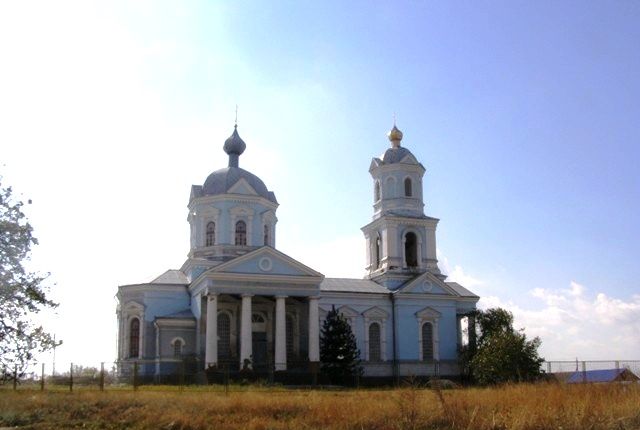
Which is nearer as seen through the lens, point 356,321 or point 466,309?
point 356,321

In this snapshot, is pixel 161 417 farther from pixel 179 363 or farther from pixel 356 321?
pixel 356 321

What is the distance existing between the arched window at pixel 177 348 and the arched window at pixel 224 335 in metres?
2.30

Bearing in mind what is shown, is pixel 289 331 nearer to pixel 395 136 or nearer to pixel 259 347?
pixel 259 347

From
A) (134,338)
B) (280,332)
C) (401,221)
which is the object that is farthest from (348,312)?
(134,338)

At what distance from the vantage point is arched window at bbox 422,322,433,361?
4744 centimetres

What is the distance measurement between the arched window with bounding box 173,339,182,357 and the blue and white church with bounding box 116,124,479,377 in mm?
61

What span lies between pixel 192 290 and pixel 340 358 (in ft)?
31.9

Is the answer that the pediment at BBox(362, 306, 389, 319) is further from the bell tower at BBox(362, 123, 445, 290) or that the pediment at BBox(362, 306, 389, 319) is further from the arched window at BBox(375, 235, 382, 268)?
the arched window at BBox(375, 235, 382, 268)

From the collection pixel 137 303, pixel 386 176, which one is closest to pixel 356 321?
pixel 386 176

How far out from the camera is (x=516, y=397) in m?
19.1

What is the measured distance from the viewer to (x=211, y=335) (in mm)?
39312

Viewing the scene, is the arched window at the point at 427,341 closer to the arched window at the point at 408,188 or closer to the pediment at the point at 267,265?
the arched window at the point at 408,188

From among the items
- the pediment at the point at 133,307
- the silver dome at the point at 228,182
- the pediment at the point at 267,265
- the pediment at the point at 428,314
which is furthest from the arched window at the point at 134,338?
the pediment at the point at 428,314

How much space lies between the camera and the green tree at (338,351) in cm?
4081
